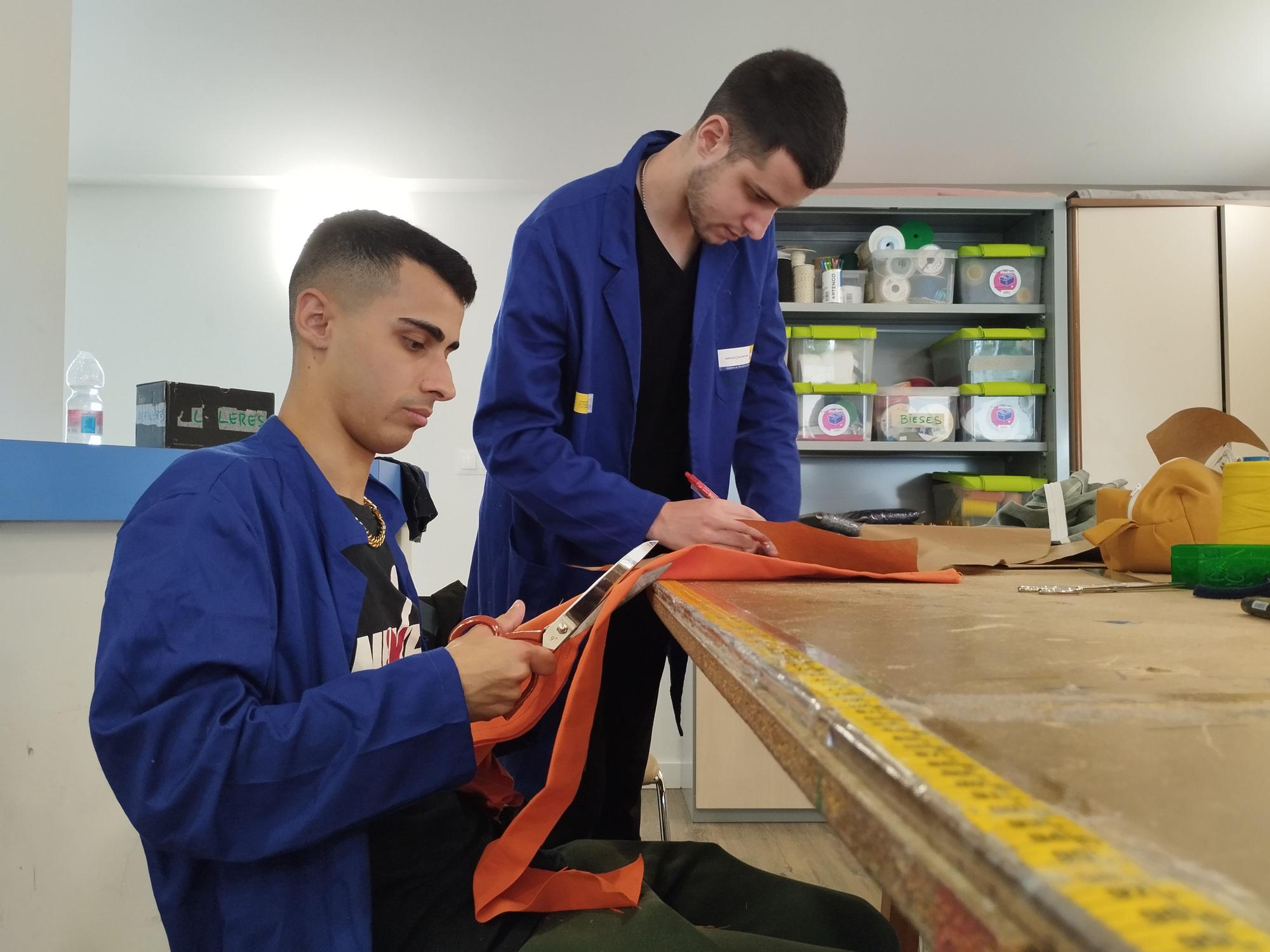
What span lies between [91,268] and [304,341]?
3.24m

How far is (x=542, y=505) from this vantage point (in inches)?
41.9

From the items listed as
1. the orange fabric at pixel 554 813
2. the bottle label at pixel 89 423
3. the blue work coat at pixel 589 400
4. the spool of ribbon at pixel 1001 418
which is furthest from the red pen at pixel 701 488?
the spool of ribbon at pixel 1001 418

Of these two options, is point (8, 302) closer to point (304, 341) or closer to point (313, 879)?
point (304, 341)

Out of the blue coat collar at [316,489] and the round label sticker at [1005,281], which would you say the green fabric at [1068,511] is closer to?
the blue coat collar at [316,489]

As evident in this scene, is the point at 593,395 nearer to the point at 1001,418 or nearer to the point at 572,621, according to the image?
the point at 572,621

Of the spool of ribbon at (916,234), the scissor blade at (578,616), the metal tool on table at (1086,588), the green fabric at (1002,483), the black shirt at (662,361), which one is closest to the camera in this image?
the scissor blade at (578,616)

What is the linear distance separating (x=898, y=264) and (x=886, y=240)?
0.36 ft

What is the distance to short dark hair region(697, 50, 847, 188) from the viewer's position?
110 centimetres

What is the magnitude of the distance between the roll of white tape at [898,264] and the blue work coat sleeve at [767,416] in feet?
5.71

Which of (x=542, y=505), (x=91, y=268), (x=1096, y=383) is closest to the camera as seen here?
(x=542, y=505)

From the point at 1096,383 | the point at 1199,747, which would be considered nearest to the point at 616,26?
the point at 1096,383

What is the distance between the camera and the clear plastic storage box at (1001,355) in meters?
2.92

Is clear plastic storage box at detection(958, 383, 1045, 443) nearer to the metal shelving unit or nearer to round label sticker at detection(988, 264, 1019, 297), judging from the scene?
the metal shelving unit

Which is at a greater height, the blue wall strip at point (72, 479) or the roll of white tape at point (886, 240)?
the roll of white tape at point (886, 240)
